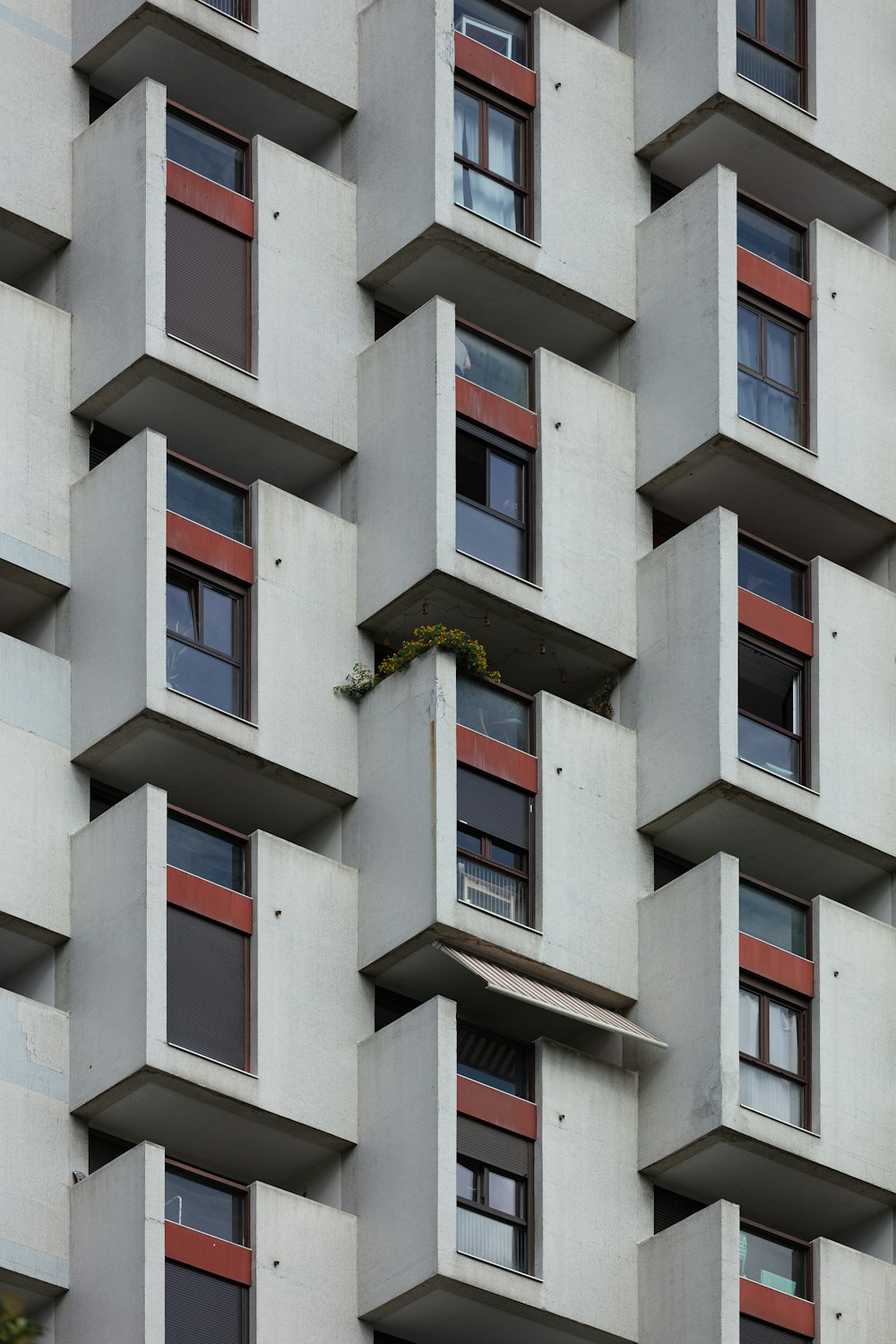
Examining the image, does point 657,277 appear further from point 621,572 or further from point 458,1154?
point 458,1154

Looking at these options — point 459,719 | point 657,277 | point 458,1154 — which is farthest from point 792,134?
point 458,1154

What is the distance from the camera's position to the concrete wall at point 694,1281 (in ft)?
133

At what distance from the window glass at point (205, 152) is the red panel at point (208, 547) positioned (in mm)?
5092

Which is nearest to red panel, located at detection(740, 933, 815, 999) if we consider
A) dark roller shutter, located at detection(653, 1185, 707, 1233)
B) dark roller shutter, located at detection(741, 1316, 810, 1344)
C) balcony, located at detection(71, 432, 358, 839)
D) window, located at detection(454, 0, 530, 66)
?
dark roller shutter, located at detection(653, 1185, 707, 1233)

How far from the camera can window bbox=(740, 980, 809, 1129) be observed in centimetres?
4238

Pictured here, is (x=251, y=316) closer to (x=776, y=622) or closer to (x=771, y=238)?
(x=771, y=238)

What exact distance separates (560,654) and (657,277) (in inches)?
231

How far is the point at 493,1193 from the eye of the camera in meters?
40.8

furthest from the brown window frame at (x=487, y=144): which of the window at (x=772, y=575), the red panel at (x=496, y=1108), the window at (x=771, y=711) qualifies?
the red panel at (x=496, y=1108)

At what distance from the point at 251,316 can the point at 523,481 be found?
13.6 ft

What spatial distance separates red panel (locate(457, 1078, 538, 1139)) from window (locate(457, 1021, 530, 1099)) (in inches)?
11.0

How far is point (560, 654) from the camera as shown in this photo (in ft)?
148

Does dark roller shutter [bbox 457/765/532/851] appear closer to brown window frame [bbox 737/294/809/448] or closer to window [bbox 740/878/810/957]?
window [bbox 740/878/810/957]

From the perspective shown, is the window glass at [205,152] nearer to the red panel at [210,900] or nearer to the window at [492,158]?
the window at [492,158]
